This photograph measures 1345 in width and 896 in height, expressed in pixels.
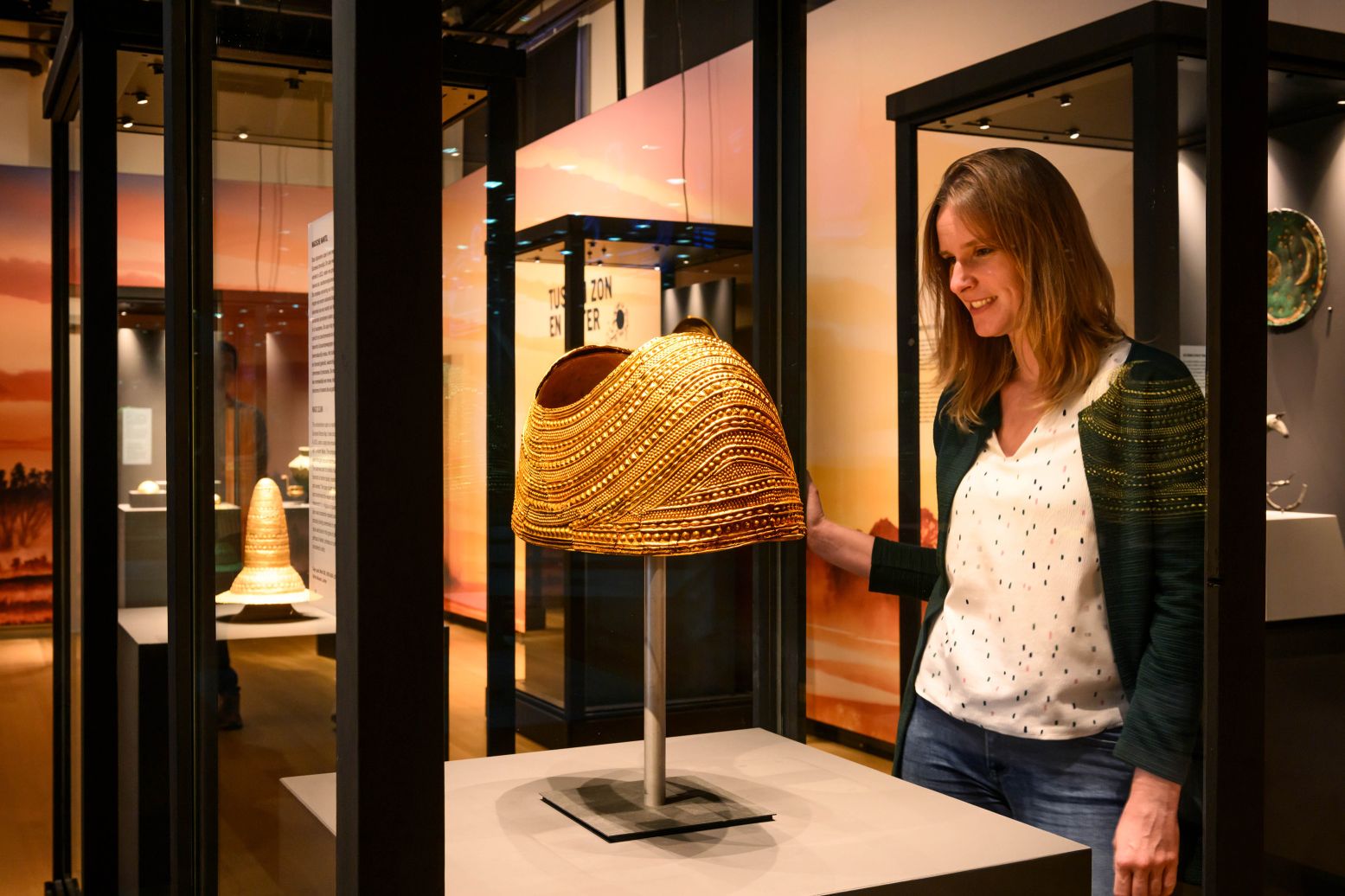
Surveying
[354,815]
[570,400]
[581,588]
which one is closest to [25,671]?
[581,588]

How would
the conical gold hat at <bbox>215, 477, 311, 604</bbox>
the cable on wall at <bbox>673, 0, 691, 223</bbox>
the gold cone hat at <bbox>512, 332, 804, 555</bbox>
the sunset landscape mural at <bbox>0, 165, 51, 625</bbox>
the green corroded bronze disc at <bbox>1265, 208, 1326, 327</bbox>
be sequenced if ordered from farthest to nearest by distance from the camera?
the sunset landscape mural at <bbox>0, 165, 51, 625</bbox> < the cable on wall at <bbox>673, 0, 691, 223</bbox> < the green corroded bronze disc at <bbox>1265, 208, 1326, 327</bbox> < the gold cone hat at <bbox>512, 332, 804, 555</bbox> < the conical gold hat at <bbox>215, 477, 311, 604</bbox>

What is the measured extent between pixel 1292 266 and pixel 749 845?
1.20 metres

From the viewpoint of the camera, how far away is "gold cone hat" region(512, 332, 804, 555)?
1401 millimetres

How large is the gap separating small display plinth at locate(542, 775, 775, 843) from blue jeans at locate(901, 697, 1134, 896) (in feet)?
1.11

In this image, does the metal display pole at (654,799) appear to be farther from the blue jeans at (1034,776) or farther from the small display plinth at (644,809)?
the blue jeans at (1034,776)

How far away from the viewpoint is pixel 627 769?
183 centimetres

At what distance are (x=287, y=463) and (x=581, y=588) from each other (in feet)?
3.00

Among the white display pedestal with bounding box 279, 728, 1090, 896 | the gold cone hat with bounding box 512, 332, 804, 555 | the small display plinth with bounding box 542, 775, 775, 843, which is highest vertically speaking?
the gold cone hat with bounding box 512, 332, 804, 555

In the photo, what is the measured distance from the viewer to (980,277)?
1740 mm

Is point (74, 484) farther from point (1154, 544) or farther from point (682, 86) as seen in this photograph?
point (1154, 544)

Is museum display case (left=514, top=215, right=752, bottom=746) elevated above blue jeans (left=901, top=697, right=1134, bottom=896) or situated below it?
above

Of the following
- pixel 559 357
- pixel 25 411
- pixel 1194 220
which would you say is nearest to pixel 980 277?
pixel 1194 220

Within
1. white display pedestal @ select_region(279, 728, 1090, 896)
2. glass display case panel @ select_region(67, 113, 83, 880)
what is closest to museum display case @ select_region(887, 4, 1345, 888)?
white display pedestal @ select_region(279, 728, 1090, 896)

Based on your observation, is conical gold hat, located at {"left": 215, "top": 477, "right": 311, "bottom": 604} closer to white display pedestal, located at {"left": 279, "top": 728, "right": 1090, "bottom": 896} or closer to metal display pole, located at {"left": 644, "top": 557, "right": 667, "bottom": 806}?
white display pedestal, located at {"left": 279, "top": 728, "right": 1090, "bottom": 896}
